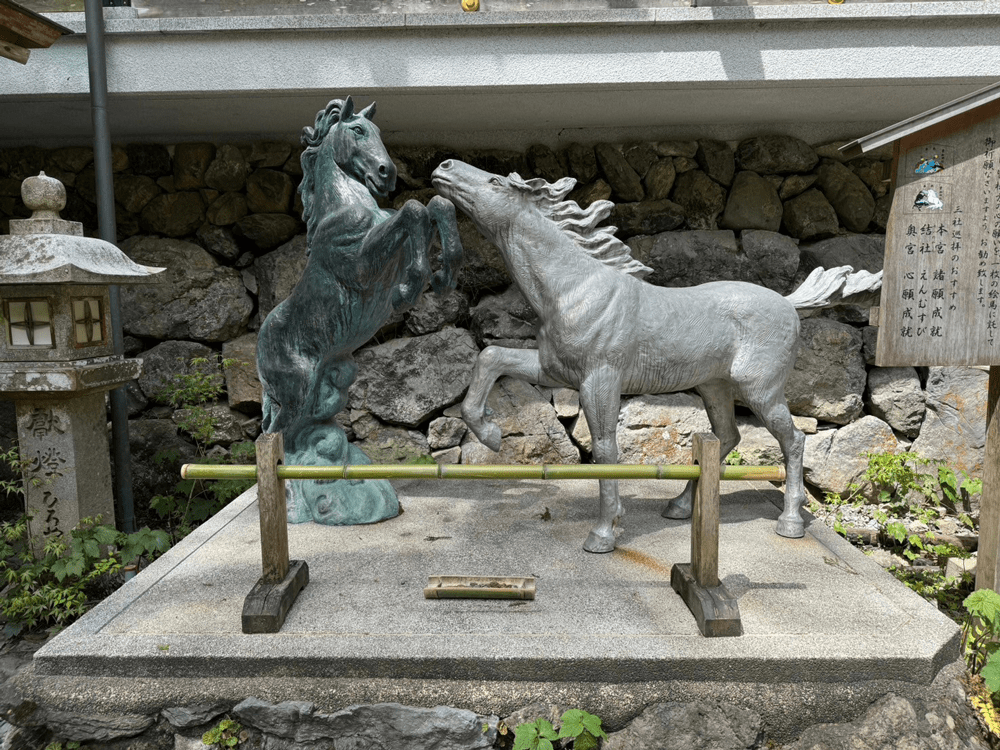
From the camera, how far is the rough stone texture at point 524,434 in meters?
4.82

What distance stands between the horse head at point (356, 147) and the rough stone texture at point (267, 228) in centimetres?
173

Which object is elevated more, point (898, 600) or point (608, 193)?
point (608, 193)

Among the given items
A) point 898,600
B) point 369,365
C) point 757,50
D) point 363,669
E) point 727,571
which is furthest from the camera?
point 369,365

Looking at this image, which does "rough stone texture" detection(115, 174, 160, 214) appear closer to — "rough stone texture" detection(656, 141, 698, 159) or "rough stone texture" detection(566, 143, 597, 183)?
"rough stone texture" detection(566, 143, 597, 183)

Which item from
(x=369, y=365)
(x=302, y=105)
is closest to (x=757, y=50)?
(x=302, y=105)

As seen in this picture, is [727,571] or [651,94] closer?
[727,571]

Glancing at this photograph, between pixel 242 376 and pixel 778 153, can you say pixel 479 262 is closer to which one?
pixel 242 376

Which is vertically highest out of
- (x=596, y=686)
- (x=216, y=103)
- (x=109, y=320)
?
(x=216, y=103)

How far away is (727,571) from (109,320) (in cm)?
348

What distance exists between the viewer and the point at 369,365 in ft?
16.1

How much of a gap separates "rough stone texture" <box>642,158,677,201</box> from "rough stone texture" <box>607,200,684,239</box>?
0.08 metres

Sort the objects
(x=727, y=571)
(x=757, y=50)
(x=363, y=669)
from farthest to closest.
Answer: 1. (x=757, y=50)
2. (x=727, y=571)
3. (x=363, y=669)

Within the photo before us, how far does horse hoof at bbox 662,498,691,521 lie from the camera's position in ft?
11.5

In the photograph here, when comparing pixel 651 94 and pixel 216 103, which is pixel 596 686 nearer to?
pixel 651 94
